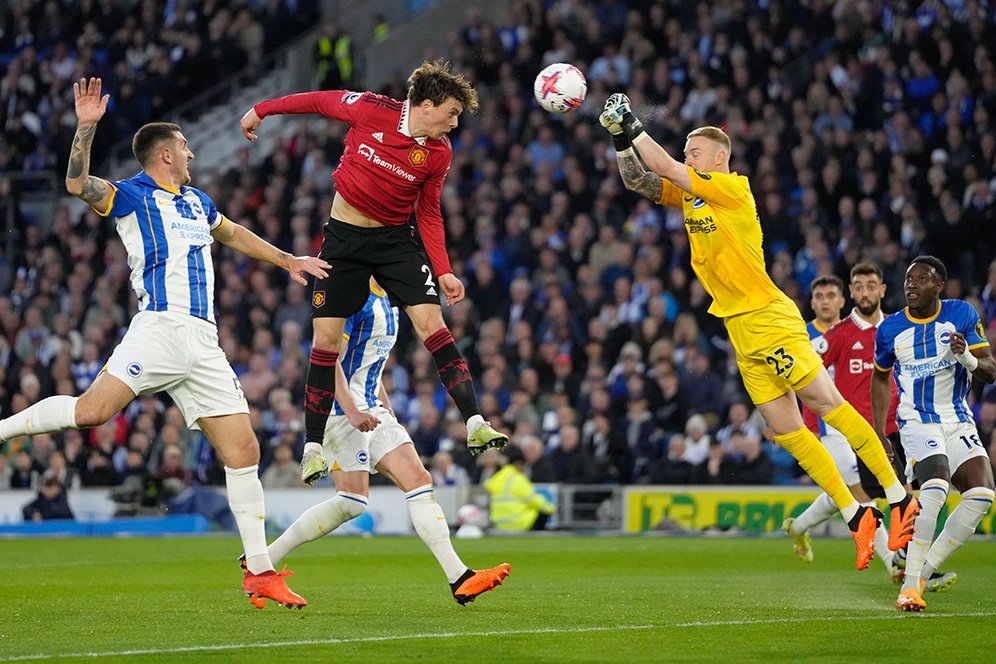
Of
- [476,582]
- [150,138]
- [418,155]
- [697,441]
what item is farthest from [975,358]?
[697,441]

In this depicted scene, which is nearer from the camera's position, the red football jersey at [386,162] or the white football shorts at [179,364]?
the white football shorts at [179,364]

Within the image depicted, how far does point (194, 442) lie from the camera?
21.1 metres

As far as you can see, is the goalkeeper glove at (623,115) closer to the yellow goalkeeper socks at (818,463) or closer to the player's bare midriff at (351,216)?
the player's bare midriff at (351,216)

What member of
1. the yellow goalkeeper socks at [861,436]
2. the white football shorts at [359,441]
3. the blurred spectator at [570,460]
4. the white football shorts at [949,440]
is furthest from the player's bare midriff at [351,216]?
the blurred spectator at [570,460]

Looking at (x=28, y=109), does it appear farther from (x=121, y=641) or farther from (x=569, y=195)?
(x=121, y=641)

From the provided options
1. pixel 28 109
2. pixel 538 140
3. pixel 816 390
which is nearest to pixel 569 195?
pixel 538 140

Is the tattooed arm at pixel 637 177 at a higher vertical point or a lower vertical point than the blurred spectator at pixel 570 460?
higher

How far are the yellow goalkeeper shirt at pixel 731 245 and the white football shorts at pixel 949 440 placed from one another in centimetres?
134

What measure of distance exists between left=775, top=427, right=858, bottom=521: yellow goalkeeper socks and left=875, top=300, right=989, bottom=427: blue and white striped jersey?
0.84 meters

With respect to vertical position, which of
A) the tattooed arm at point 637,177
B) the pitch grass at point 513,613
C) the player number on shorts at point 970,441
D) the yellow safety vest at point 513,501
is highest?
the tattooed arm at point 637,177

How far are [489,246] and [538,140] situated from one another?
1.92 metres

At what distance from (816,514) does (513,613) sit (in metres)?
3.72

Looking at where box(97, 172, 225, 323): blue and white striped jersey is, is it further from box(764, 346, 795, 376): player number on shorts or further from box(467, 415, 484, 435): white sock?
box(764, 346, 795, 376): player number on shorts

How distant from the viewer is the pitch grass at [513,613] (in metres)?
6.88
